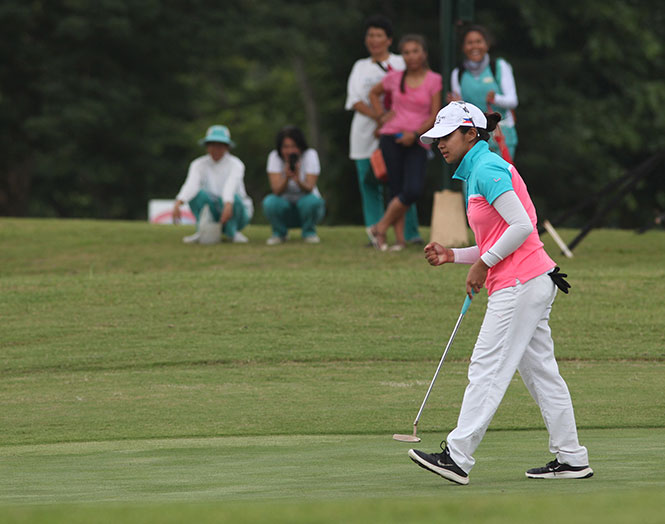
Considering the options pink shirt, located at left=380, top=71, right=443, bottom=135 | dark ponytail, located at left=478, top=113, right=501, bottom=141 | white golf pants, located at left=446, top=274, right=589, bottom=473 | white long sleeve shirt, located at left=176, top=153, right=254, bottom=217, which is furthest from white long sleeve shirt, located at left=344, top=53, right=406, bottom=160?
white golf pants, located at left=446, top=274, right=589, bottom=473

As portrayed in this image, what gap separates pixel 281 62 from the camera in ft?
133

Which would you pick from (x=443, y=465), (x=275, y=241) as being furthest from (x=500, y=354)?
(x=275, y=241)

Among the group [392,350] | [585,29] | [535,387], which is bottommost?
[392,350]

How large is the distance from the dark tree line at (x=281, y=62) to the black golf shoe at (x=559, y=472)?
2831 centimetres

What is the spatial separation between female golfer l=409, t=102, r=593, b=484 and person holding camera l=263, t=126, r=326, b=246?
33.6ft

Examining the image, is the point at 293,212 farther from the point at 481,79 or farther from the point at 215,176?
the point at 481,79

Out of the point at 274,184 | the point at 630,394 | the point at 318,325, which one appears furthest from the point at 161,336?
the point at 630,394

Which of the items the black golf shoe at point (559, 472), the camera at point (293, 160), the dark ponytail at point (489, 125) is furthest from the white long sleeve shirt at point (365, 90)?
the black golf shoe at point (559, 472)

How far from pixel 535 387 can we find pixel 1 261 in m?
13.1

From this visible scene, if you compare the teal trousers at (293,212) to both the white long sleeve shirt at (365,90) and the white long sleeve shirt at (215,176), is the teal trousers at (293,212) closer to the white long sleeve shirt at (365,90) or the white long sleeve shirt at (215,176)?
the white long sleeve shirt at (215,176)

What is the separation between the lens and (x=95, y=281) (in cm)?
1627

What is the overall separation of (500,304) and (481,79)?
29.5 ft

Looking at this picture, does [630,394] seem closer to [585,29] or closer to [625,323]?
[625,323]

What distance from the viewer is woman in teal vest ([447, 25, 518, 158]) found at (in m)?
15.2
